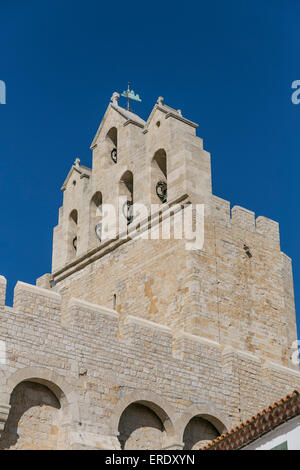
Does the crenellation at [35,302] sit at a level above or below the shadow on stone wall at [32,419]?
above

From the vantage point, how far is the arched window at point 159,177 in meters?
26.8

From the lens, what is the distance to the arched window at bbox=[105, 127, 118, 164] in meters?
29.5

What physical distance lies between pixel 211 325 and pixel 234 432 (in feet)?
21.4

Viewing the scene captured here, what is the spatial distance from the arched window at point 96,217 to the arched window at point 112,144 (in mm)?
1315

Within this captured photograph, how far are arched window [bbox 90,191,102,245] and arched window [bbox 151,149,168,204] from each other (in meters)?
2.62

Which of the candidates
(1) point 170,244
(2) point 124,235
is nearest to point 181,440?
(1) point 170,244

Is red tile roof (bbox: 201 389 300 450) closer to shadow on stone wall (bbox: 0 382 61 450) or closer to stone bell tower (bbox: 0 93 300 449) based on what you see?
stone bell tower (bbox: 0 93 300 449)

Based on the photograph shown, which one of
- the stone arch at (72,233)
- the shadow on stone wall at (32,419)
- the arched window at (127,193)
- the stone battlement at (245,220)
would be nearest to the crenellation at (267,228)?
the stone battlement at (245,220)

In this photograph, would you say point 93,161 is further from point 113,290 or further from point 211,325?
point 211,325

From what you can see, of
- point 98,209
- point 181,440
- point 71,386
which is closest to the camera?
point 71,386

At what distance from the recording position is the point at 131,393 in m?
19.5

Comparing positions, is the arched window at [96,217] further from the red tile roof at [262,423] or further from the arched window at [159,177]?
the red tile roof at [262,423]
